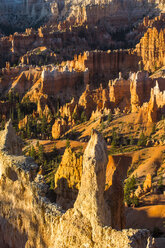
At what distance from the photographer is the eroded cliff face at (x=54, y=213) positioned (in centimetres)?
852

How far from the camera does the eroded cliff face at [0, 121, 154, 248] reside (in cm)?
852

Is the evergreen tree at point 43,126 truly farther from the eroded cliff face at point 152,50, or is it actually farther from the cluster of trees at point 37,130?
the eroded cliff face at point 152,50

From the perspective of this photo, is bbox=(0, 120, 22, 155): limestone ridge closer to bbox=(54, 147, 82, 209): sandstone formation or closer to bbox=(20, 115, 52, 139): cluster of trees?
bbox=(54, 147, 82, 209): sandstone formation

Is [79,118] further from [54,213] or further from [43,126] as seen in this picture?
[54,213]

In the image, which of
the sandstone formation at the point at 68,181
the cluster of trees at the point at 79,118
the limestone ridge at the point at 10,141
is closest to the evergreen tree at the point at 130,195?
the sandstone formation at the point at 68,181

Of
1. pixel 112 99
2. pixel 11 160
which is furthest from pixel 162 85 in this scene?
pixel 11 160

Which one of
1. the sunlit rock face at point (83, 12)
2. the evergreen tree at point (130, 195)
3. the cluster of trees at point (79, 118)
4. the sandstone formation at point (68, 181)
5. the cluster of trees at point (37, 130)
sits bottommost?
the cluster of trees at point (37, 130)

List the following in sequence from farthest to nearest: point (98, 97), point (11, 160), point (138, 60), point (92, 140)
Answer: point (138, 60) → point (98, 97) → point (11, 160) → point (92, 140)

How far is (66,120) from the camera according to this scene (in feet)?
140

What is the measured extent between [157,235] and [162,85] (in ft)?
97.9

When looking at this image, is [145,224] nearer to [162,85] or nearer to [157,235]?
[157,235]

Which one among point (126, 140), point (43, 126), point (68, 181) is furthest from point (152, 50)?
point (68, 181)

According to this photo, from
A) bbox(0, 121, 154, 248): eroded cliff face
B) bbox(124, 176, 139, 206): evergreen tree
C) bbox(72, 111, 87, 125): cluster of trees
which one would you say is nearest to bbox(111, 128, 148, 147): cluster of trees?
bbox(124, 176, 139, 206): evergreen tree

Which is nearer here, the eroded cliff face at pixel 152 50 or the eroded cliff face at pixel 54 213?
the eroded cliff face at pixel 54 213
